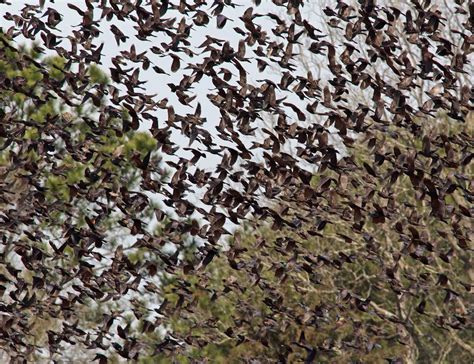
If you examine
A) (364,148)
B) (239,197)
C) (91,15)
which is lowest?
(364,148)

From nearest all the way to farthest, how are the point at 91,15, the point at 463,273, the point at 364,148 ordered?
the point at 91,15, the point at 364,148, the point at 463,273

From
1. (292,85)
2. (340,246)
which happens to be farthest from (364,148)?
(292,85)

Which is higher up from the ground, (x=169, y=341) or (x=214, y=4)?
(x=214, y=4)

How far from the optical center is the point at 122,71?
5285 millimetres

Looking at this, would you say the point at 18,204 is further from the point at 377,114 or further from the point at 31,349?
the point at 377,114

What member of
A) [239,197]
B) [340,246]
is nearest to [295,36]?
[239,197]

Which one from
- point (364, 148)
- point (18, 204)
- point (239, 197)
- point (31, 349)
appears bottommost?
point (364, 148)

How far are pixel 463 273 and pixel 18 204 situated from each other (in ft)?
39.1

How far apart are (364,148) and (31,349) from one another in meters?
10.3

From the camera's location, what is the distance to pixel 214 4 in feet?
17.4

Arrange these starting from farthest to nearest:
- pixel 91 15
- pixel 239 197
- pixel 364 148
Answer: pixel 364 148
pixel 91 15
pixel 239 197

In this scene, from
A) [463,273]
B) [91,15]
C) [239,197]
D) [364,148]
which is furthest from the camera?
[463,273]

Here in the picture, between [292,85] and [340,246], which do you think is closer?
[292,85]

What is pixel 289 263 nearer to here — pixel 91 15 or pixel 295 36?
pixel 295 36
